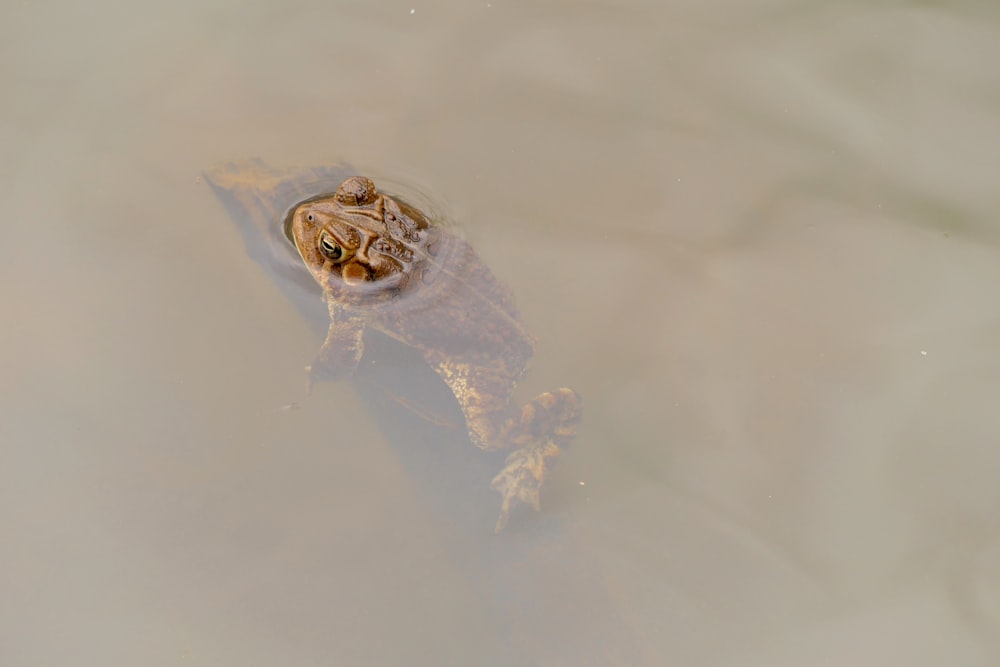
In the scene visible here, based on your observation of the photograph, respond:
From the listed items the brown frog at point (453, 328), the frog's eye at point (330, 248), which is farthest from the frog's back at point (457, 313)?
the frog's eye at point (330, 248)

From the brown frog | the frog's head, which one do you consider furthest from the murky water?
the frog's head

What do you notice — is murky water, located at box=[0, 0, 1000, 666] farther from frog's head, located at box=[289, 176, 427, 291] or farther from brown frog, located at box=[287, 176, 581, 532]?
frog's head, located at box=[289, 176, 427, 291]

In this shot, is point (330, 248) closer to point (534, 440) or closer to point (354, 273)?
point (354, 273)

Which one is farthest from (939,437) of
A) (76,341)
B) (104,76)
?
(104,76)

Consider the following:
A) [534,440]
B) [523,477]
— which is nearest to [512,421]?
[534,440]

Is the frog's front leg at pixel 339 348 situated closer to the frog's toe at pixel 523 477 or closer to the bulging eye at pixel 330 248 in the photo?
the bulging eye at pixel 330 248
